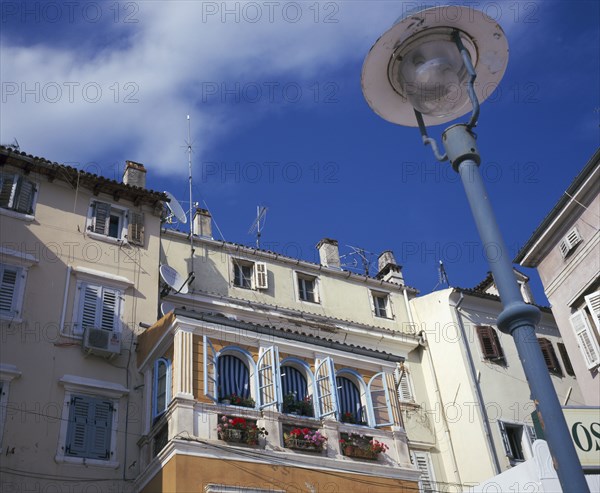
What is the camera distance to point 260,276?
2434 centimetres

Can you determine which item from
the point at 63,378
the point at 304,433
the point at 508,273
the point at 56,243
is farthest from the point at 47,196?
the point at 508,273

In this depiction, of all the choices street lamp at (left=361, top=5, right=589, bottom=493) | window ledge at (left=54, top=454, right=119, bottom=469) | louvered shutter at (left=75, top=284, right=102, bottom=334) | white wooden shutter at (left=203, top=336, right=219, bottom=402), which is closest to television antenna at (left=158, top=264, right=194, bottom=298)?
louvered shutter at (left=75, top=284, right=102, bottom=334)

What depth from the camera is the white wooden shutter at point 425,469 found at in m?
22.3

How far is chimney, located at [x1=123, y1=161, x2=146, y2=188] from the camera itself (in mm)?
23594

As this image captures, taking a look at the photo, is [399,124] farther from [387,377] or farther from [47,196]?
[47,196]

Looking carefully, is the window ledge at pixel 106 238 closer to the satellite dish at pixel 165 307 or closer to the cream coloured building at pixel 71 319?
the cream coloured building at pixel 71 319

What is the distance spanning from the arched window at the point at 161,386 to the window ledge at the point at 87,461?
1.47 m

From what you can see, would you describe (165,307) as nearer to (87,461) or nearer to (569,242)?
(87,461)

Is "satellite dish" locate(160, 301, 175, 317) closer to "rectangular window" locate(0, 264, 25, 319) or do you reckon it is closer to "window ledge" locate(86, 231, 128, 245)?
"window ledge" locate(86, 231, 128, 245)

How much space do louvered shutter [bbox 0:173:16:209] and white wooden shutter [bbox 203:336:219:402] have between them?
754cm

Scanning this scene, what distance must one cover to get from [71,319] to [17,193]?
4.21m

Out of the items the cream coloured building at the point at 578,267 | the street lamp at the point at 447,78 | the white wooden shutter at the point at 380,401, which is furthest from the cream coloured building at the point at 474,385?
the street lamp at the point at 447,78

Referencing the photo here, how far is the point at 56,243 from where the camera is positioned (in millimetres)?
19672

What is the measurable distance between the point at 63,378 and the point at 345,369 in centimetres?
722
